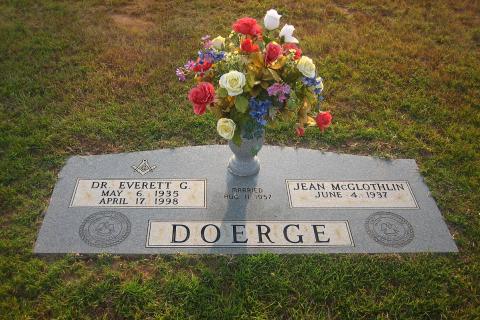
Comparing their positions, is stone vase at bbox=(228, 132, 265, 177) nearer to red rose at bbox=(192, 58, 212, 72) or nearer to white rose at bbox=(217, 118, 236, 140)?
white rose at bbox=(217, 118, 236, 140)

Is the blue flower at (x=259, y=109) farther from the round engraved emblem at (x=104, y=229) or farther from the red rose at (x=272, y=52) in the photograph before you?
the round engraved emblem at (x=104, y=229)

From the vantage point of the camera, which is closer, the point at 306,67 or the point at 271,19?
the point at 306,67

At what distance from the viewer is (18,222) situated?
3826 millimetres

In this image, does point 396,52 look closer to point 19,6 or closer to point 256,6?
point 256,6

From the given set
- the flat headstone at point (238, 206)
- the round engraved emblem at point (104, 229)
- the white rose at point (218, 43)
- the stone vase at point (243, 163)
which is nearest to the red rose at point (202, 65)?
the white rose at point (218, 43)

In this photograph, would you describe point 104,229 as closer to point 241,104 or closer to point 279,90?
point 241,104

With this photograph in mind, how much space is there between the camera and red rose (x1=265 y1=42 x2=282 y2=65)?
10.8ft

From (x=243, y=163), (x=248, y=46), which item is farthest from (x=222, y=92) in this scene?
(x=243, y=163)

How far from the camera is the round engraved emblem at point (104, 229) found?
3.66m

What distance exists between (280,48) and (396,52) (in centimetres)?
352

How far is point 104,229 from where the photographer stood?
374 centimetres

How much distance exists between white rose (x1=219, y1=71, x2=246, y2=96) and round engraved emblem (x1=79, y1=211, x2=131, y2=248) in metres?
1.43

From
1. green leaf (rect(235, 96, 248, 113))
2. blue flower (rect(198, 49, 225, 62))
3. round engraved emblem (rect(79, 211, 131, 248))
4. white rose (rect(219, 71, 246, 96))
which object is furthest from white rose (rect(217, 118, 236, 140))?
round engraved emblem (rect(79, 211, 131, 248))

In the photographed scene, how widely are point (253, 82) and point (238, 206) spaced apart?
1.16m
